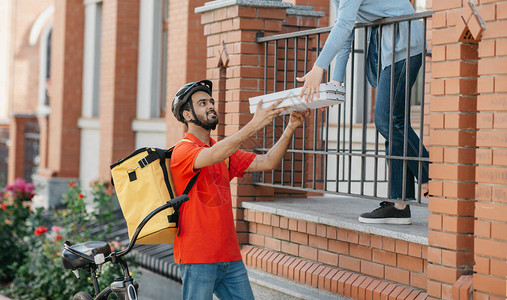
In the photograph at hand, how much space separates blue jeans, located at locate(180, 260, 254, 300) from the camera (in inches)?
165

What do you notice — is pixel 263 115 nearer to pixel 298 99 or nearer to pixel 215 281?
pixel 298 99

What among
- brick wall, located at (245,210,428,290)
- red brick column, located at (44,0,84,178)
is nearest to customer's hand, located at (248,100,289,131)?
brick wall, located at (245,210,428,290)

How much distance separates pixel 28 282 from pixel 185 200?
17.5 feet

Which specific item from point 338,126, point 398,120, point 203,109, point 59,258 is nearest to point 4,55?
point 59,258

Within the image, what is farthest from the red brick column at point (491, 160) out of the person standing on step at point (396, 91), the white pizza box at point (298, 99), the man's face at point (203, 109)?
the man's face at point (203, 109)

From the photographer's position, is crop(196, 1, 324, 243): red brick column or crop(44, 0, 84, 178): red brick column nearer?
crop(196, 1, 324, 243): red brick column

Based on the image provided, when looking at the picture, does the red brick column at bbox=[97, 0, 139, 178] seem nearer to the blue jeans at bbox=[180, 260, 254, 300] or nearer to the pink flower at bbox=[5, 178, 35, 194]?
the pink flower at bbox=[5, 178, 35, 194]

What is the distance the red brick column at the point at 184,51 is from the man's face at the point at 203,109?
572 centimetres

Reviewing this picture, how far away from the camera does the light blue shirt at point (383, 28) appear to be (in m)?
4.66

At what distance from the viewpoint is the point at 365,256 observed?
497cm

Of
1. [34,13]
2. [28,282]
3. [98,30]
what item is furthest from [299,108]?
[34,13]

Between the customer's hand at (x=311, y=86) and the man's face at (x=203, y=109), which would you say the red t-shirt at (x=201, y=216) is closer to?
the man's face at (x=203, y=109)

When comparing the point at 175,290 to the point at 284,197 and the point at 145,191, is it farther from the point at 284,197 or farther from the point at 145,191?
the point at 145,191

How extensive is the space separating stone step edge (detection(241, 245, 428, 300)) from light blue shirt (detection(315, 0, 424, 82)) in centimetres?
127
